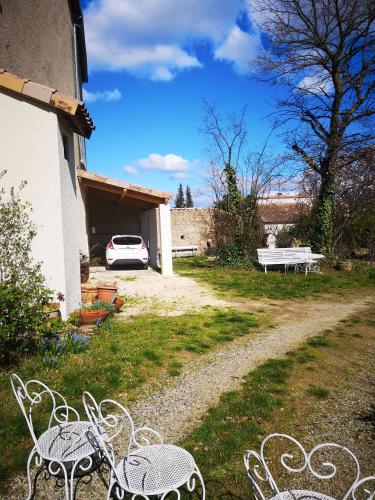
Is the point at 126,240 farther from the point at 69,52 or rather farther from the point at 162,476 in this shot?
the point at 162,476

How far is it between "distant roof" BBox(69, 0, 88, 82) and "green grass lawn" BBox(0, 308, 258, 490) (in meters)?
14.1

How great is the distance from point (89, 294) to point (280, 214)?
58.6ft

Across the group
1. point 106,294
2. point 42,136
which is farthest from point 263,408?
point 42,136

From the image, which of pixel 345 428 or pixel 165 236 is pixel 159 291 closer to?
pixel 165 236

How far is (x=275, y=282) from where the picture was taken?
12344mm

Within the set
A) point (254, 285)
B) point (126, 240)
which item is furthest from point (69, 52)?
point (254, 285)

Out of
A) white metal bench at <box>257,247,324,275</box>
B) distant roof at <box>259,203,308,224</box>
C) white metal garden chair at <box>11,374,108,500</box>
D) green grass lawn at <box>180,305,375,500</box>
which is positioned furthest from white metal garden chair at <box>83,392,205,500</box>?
distant roof at <box>259,203,308,224</box>

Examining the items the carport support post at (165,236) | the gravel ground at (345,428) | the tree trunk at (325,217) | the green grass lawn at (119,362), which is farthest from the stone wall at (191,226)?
the gravel ground at (345,428)

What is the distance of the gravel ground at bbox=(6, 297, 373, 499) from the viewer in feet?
10.9

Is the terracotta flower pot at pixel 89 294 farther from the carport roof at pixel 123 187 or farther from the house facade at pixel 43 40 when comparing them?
the house facade at pixel 43 40

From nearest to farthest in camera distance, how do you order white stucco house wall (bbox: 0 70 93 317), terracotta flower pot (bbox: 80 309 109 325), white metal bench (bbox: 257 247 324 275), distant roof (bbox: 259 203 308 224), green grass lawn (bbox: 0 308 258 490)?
green grass lawn (bbox: 0 308 258 490)
white stucco house wall (bbox: 0 70 93 317)
terracotta flower pot (bbox: 80 309 109 325)
white metal bench (bbox: 257 247 324 275)
distant roof (bbox: 259 203 308 224)

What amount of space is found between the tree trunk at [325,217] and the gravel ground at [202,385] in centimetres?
929

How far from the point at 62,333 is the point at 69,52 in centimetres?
1275

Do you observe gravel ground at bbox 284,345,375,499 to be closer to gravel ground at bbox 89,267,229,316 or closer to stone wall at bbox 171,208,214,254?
gravel ground at bbox 89,267,229,316
